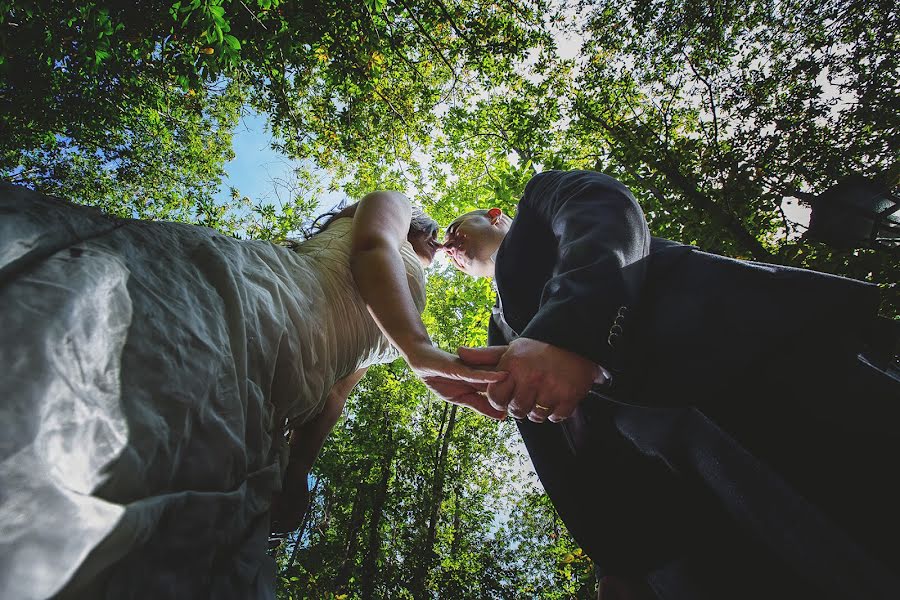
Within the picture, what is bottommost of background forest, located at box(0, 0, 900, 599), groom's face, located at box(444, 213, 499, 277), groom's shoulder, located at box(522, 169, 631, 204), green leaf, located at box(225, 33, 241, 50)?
groom's shoulder, located at box(522, 169, 631, 204)

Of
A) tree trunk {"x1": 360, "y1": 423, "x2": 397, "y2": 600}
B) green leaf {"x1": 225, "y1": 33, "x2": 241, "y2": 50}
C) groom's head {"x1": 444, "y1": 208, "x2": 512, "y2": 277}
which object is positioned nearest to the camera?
groom's head {"x1": 444, "y1": 208, "x2": 512, "y2": 277}

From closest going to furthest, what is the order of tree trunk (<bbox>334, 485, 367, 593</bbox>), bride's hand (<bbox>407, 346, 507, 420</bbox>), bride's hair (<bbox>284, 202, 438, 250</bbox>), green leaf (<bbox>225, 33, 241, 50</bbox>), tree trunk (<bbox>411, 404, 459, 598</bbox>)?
1. bride's hand (<bbox>407, 346, 507, 420</bbox>)
2. bride's hair (<bbox>284, 202, 438, 250</bbox>)
3. green leaf (<bbox>225, 33, 241, 50</bbox>)
4. tree trunk (<bbox>411, 404, 459, 598</bbox>)
5. tree trunk (<bbox>334, 485, 367, 593</bbox>)

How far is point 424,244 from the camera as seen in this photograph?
3.20m

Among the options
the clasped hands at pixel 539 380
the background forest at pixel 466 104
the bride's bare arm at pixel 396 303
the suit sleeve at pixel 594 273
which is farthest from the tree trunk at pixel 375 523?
the suit sleeve at pixel 594 273

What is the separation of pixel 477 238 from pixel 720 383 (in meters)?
2.13

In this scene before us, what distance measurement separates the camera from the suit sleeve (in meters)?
1.03

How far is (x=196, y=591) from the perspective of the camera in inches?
34.8

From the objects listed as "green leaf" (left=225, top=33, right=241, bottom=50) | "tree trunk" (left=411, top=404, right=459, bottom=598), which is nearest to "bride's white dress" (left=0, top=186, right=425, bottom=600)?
"green leaf" (left=225, top=33, right=241, bottom=50)

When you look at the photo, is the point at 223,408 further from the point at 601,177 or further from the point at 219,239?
the point at 601,177

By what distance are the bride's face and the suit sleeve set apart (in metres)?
1.79

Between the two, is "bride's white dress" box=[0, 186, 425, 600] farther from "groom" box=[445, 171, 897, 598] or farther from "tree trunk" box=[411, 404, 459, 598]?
"tree trunk" box=[411, 404, 459, 598]

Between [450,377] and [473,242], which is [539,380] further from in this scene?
[473,242]

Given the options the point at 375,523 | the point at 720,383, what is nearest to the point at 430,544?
the point at 375,523

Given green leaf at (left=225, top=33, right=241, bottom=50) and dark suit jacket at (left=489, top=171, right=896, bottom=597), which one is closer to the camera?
dark suit jacket at (left=489, top=171, right=896, bottom=597)
